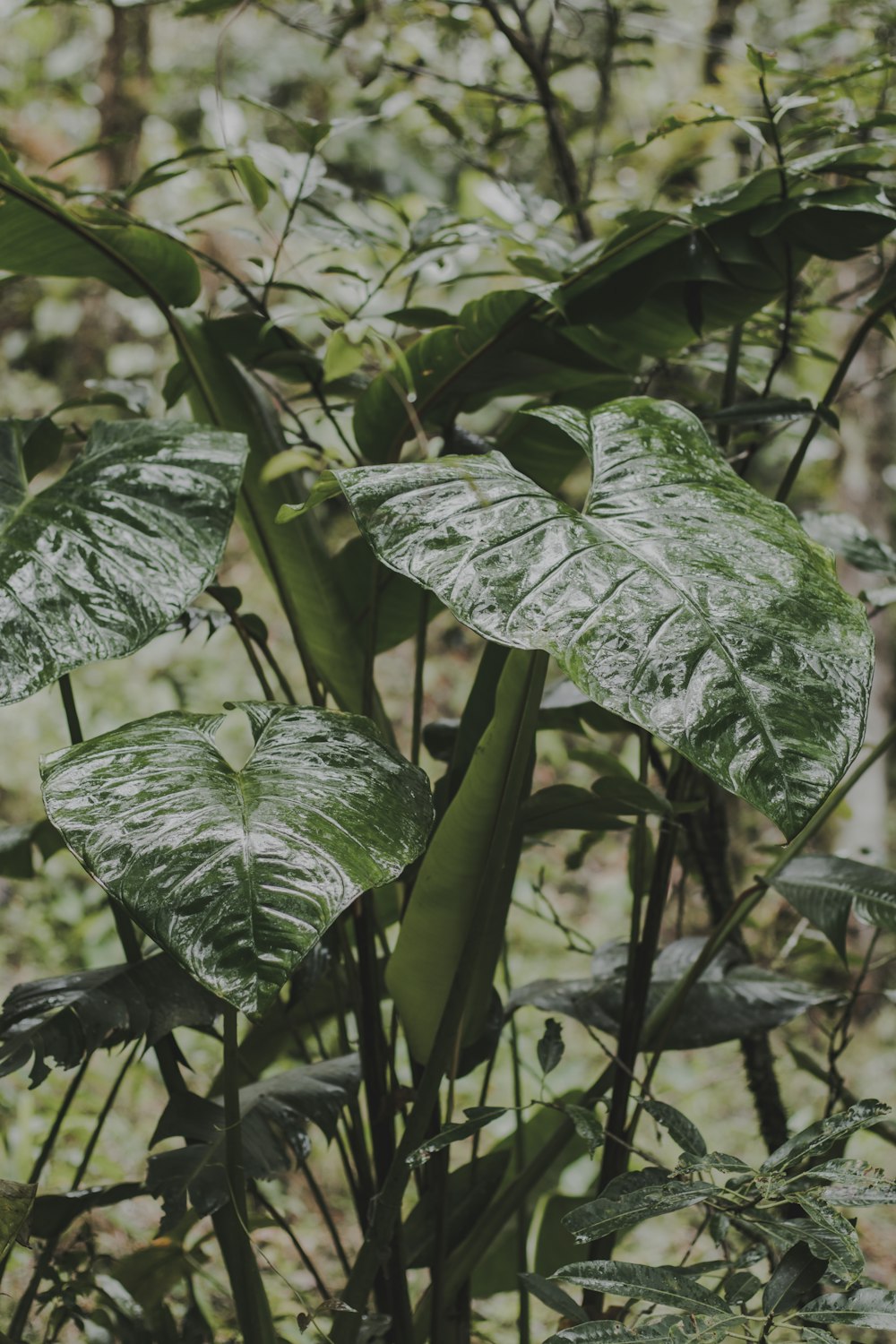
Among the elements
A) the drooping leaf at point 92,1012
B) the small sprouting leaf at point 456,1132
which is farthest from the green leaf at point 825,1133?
the drooping leaf at point 92,1012

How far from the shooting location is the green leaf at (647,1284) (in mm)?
500

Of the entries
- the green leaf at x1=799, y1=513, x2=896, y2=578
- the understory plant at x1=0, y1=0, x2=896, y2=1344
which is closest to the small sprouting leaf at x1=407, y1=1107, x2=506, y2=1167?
the understory plant at x1=0, y1=0, x2=896, y2=1344

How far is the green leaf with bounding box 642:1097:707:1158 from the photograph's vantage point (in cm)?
58

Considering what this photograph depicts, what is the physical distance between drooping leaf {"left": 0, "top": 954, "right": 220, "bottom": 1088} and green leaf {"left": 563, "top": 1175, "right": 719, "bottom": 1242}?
12.9 inches

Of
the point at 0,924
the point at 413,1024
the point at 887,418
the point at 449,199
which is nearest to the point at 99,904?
the point at 0,924

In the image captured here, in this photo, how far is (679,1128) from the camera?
603 millimetres

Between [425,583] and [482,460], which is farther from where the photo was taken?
[482,460]

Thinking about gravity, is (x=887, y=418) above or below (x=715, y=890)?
above

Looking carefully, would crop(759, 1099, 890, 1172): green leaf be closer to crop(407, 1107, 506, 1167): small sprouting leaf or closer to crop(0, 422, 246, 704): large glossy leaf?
crop(407, 1107, 506, 1167): small sprouting leaf

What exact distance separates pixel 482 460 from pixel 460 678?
3.32 meters

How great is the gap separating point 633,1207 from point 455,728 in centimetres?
46

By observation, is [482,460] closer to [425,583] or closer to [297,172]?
[425,583]

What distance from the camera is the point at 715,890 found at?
1.19m

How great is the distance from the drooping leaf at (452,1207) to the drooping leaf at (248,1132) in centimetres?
11
